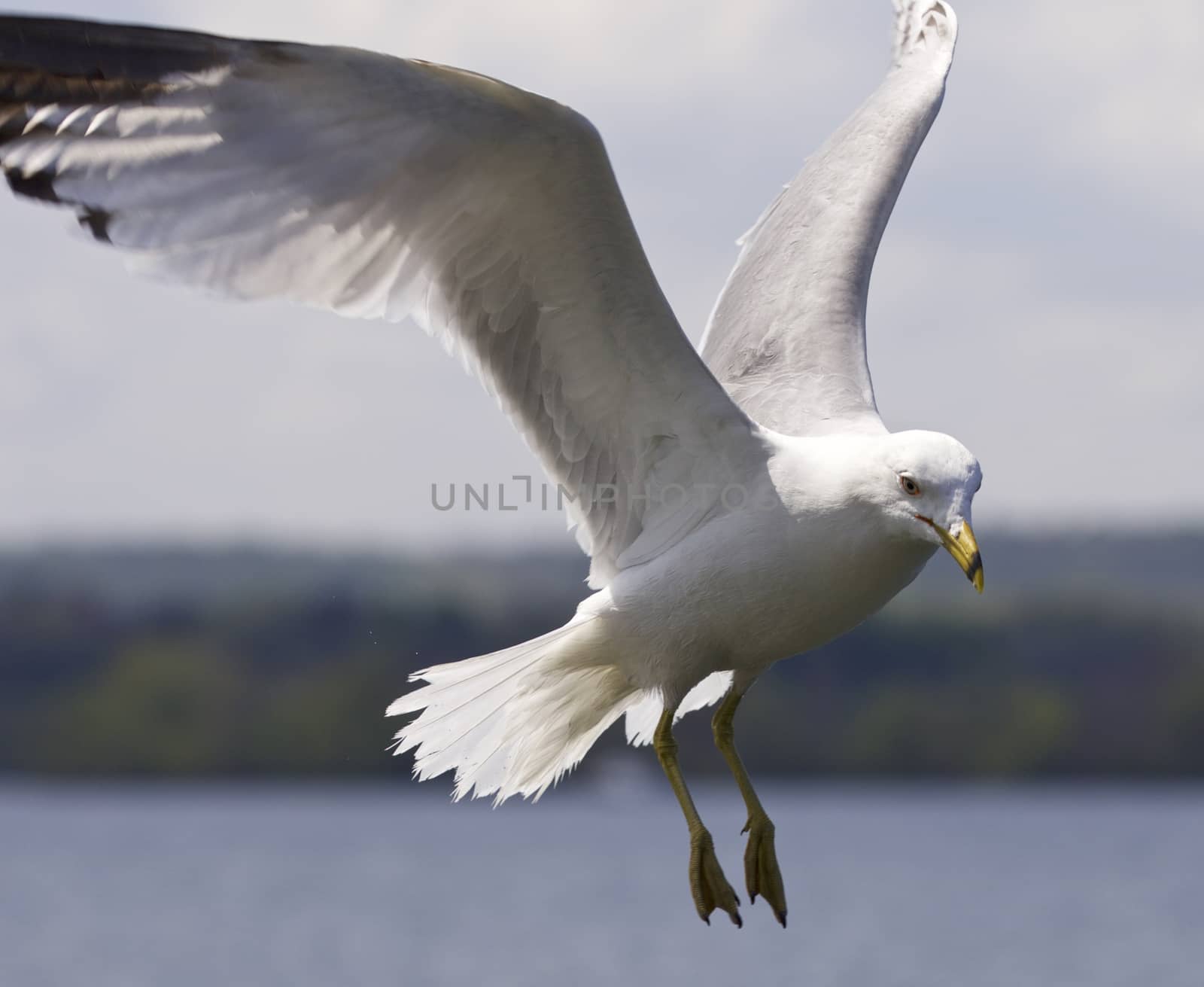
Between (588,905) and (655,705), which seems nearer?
(655,705)

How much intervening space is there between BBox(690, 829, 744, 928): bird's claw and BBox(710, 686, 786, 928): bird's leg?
0.30 metres

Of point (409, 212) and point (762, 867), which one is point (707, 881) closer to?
point (762, 867)

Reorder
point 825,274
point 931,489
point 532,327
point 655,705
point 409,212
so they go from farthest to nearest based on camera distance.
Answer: point 825,274
point 655,705
point 532,327
point 409,212
point 931,489

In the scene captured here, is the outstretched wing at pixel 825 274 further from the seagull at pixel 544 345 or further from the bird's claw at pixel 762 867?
the bird's claw at pixel 762 867

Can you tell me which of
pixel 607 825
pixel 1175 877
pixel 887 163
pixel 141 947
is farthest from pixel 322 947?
pixel 887 163

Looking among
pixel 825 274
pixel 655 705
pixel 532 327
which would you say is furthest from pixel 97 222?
pixel 825 274

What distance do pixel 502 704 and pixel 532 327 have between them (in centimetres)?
115

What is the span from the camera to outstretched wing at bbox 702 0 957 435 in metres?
6.27

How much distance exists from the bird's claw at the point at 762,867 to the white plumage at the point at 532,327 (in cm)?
44

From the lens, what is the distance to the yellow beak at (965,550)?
4773 millimetres

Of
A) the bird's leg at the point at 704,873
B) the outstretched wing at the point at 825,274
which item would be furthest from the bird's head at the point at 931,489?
the bird's leg at the point at 704,873

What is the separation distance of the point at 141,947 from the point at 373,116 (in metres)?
49.2

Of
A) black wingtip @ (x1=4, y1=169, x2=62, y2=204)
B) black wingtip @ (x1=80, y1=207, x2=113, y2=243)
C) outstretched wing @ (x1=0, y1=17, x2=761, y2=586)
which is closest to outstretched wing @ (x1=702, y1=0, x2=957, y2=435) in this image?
outstretched wing @ (x1=0, y1=17, x2=761, y2=586)

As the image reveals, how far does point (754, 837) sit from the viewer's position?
595 cm
